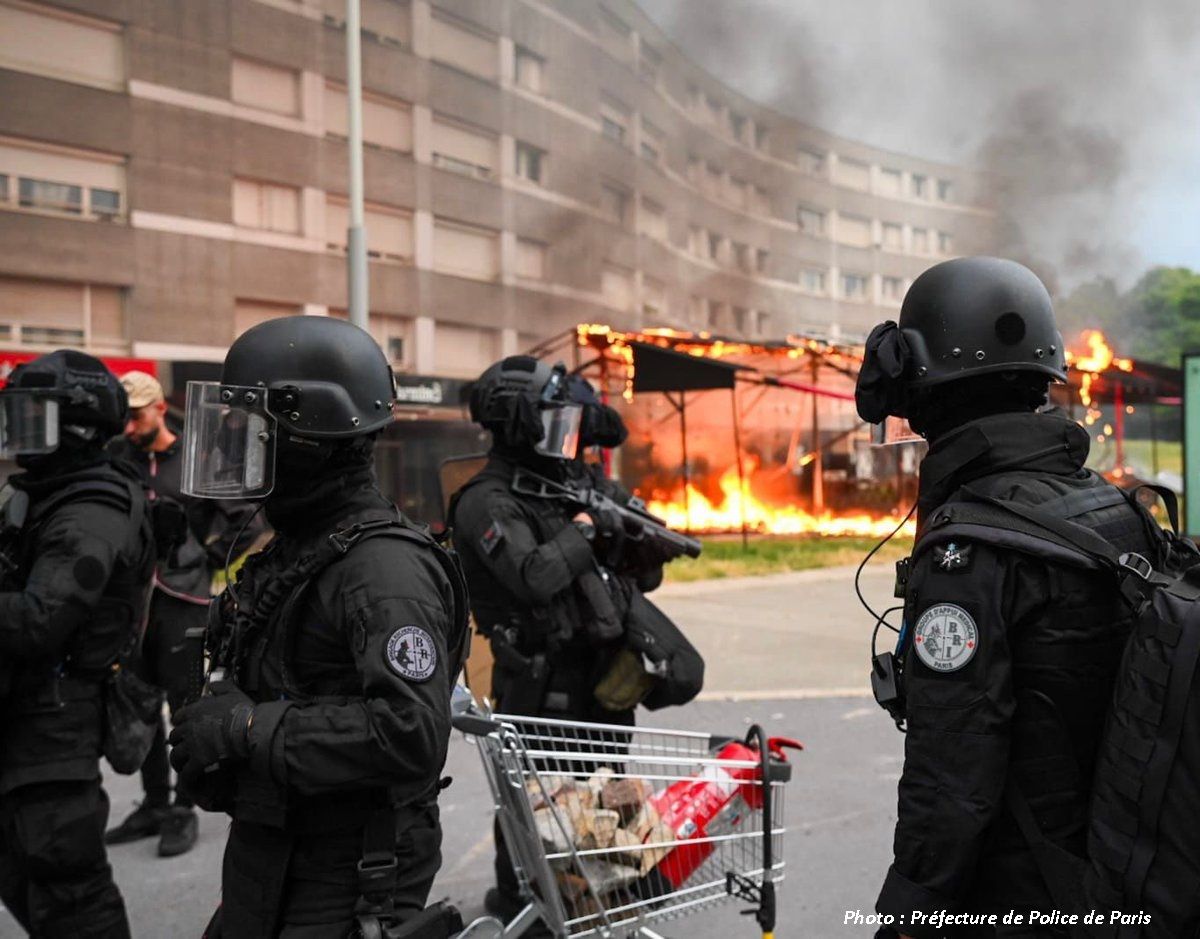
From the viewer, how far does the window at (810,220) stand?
3484 cm

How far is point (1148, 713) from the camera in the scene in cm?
147

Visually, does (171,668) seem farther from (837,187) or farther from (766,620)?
(837,187)

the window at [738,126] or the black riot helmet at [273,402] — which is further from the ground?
the window at [738,126]

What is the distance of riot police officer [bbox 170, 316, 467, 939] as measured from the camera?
171 cm

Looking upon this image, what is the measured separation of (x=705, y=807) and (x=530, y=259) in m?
23.8

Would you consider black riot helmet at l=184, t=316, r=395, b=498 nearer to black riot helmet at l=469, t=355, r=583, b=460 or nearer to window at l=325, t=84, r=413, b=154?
black riot helmet at l=469, t=355, r=583, b=460

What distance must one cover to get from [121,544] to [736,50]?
100ft

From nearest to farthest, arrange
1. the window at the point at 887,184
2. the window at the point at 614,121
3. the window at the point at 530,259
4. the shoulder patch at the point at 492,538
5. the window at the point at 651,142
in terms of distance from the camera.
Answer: the shoulder patch at the point at 492,538
the window at the point at 530,259
the window at the point at 614,121
the window at the point at 651,142
the window at the point at 887,184

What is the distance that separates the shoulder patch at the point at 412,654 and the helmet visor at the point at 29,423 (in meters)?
1.71

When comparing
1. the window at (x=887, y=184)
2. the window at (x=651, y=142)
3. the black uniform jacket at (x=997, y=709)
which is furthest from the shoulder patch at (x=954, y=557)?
the window at (x=887, y=184)

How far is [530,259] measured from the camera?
83.7 ft

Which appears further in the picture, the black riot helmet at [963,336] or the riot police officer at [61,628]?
the riot police officer at [61,628]

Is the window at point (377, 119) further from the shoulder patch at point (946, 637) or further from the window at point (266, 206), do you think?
the shoulder patch at point (946, 637)

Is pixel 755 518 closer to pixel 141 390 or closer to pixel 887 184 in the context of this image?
pixel 141 390
